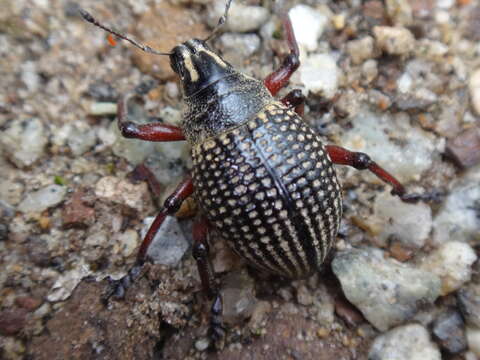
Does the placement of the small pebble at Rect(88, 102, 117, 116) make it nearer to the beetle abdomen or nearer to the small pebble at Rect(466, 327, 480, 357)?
the beetle abdomen

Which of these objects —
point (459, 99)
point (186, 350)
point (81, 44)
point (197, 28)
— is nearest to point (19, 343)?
point (186, 350)

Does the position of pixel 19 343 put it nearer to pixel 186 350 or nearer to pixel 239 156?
pixel 186 350

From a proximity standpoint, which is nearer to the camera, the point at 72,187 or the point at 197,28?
the point at 72,187

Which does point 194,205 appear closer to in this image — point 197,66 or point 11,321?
point 197,66

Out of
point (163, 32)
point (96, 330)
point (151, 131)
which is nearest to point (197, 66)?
point (151, 131)

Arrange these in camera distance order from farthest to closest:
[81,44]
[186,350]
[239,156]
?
1. [81,44]
2. [186,350]
3. [239,156]

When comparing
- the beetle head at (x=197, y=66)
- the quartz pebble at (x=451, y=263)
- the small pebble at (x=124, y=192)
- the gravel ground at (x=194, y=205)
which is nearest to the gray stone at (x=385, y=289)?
the gravel ground at (x=194, y=205)
